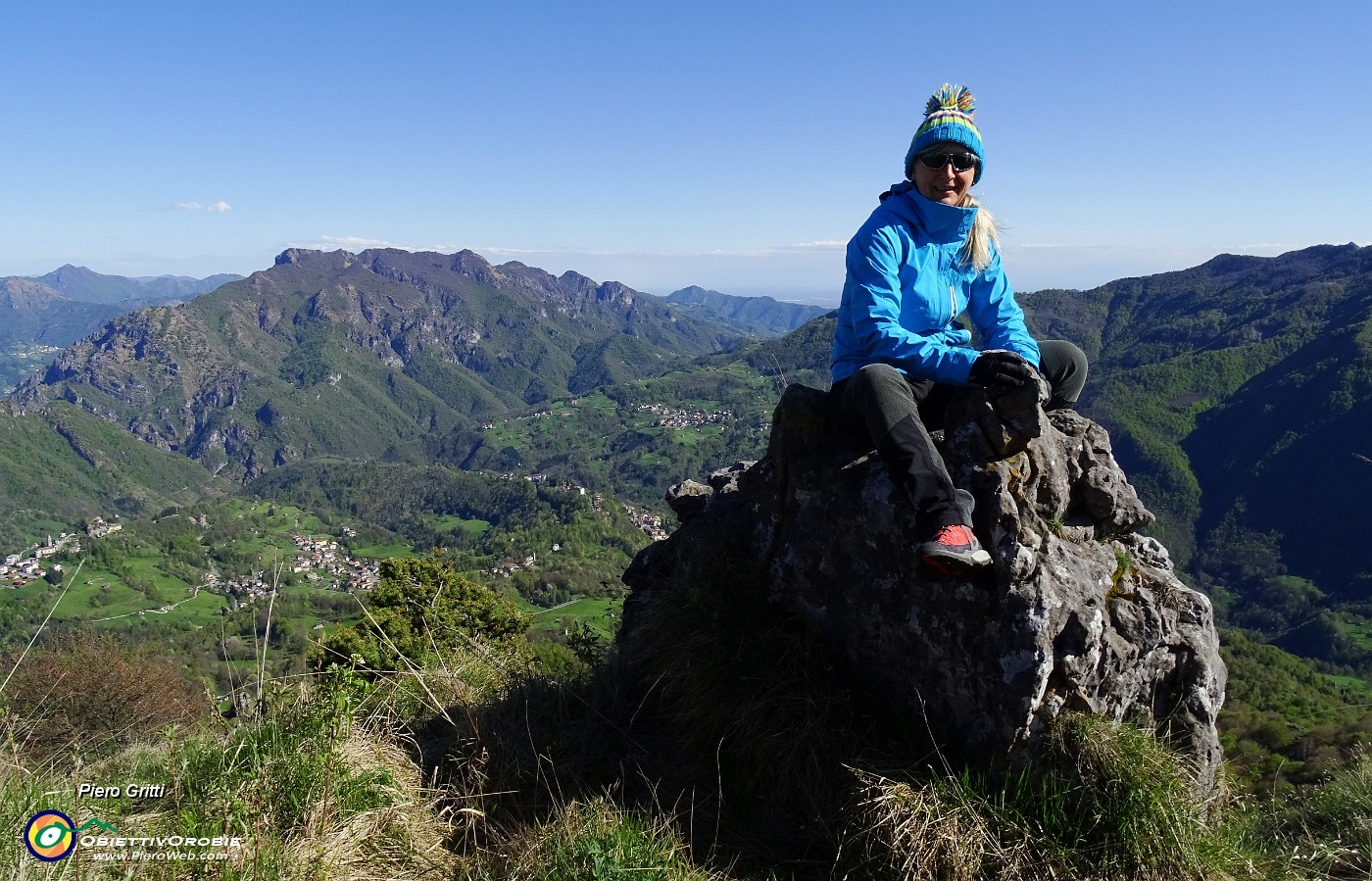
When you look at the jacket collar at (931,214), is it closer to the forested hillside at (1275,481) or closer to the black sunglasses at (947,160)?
the black sunglasses at (947,160)

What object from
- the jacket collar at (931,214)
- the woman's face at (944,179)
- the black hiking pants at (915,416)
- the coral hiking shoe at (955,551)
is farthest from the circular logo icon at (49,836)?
the woman's face at (944,179)

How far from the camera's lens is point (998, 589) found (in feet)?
13.4

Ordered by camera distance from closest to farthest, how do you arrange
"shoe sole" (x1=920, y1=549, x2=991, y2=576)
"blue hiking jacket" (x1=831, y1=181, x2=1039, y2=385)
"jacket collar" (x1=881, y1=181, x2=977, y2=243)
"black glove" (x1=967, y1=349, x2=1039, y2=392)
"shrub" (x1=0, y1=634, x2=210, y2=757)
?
"shoe sole" (x1=920, y1=549, x2=991, y2=576) → "black glove" (x1=967, y1=349, x2=1039, y2=392) → "blue hiking jacket" (x1=831, y1=181, x2=1039, y2=385) → "jacket collar" (x1=881, y1=181, x2=977, y2=243) → "shrub" (x1=0, y1=634, x2=210, y2=757)

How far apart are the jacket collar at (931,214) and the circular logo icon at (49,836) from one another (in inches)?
232

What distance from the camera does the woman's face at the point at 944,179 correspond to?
200 inches

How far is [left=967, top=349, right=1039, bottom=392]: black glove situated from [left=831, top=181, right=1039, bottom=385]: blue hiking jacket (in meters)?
0.07

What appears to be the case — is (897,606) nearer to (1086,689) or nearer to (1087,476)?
(1086,689)

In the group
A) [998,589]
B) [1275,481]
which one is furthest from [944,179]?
[1275,481]

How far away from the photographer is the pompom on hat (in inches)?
199

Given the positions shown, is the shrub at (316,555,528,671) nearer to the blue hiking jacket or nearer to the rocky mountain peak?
the rocky mountain peak

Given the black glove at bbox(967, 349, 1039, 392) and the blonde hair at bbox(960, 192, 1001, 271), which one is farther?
the blonde hair at bbox(960, 192, 1001, 271)

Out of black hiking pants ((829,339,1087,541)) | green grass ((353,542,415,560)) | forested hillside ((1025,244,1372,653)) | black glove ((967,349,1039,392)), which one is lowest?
green grass ((353,542,415,560))

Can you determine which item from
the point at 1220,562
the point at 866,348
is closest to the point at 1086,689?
the point at 866,348

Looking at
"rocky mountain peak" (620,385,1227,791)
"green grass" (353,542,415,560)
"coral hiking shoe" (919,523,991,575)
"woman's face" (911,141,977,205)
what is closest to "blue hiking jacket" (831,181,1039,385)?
"woman's face" (911,141,977,205)
